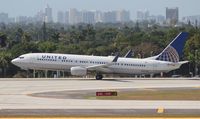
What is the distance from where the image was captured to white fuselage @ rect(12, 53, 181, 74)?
3007 inches

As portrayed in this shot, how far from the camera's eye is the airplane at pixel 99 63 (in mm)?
76438

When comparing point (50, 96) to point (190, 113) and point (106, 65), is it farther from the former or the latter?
point (106, 65)

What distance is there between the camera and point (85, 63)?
77.8 metres

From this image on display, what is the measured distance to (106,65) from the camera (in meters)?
77.8

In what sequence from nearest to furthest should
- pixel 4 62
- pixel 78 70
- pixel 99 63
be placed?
pixel 78 70
pixel 99 63
pixel 4 62

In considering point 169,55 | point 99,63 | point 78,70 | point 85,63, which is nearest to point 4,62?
point 85,63

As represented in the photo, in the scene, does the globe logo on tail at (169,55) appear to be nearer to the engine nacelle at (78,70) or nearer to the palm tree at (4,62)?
Answer: the engine nacelle at (78,70)

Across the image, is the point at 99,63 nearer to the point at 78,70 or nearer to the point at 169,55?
the point at 78,70

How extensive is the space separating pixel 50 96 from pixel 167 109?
46.7ft

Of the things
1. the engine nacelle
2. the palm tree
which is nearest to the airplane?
the engine nacelle

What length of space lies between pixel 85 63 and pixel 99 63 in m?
2.02

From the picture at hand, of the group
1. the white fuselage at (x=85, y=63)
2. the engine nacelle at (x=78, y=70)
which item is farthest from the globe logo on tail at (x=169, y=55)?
the engine nacelle at (x=78, y=70)

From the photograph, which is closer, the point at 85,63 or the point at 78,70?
the point at 78,70

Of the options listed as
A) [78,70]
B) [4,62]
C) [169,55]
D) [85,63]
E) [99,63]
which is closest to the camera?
[78,70]
